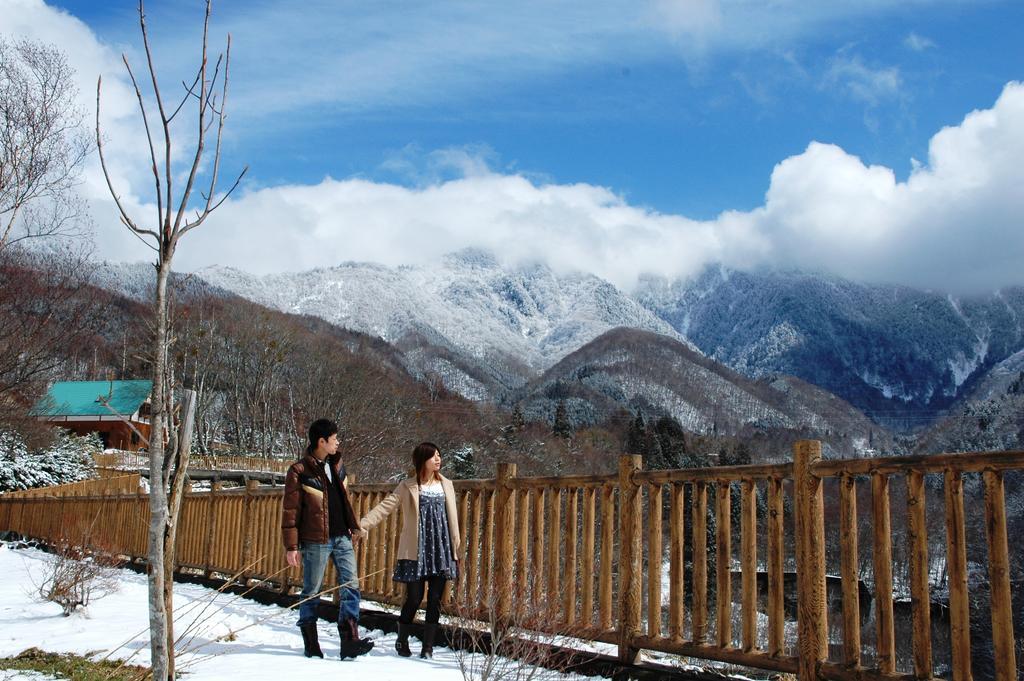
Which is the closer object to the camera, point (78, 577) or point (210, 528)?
point (78, 577)

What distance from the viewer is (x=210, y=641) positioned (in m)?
5.57

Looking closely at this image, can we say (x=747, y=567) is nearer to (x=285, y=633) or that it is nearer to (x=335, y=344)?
(x=285, y=633)

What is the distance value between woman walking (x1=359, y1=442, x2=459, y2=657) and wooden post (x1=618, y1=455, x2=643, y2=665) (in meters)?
1.37

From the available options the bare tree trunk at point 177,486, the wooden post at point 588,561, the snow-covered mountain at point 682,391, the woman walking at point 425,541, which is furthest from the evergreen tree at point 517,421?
the bare tree trunk at point 177,486

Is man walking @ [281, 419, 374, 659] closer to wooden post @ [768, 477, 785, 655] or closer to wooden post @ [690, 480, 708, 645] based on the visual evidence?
wooden post @ [690, 480, 708, 645]

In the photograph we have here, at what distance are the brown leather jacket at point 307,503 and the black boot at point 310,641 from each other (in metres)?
0.58

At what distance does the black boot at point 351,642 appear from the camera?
615cm

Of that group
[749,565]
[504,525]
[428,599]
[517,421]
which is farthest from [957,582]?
[517,421]

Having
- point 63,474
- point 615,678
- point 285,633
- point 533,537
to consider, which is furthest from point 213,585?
point 63,474

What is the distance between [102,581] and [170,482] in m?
6.97

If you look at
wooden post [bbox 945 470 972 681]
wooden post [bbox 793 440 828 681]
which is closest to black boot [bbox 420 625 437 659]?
wooden post [bbox 793 440 828 681]

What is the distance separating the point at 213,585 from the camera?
11.5m

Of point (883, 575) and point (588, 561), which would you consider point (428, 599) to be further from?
point (883, 575)

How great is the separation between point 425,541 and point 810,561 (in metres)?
2.92
